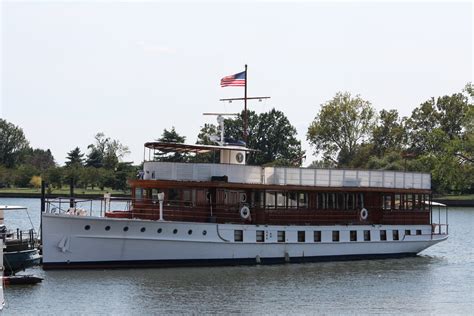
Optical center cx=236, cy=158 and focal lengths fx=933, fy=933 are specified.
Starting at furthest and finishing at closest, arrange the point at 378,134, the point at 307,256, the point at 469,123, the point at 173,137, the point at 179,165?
the point at 378,134 < the point at 173,137 < the point at 469,123 < the point at 307,256 < the point at 179,165

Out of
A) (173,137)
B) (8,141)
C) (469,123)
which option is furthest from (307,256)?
(8,141)

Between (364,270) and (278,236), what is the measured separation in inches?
166

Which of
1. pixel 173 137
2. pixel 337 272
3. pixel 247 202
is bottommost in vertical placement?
pixel 337 272

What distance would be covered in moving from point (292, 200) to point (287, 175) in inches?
61.4

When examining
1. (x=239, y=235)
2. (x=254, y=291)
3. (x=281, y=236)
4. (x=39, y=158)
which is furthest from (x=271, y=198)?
(x=39, y=158)

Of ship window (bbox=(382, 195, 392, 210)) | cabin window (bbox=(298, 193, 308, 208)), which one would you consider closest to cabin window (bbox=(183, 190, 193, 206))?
cabin window (bbox=(298, 193, 308, 208))

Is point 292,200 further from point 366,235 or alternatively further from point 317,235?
point 366,235

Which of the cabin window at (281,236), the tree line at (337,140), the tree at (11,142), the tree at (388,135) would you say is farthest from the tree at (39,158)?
the cabin window at (281,236)

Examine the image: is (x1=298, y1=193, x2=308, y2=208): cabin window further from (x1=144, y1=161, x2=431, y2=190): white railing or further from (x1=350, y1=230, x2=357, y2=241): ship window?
(x1=350, y1=230, x2=357, y2=241): ship window

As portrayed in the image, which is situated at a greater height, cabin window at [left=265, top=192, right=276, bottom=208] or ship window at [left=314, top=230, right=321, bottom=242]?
cabin window at [left=265, top=192, right=276, bottom=208]

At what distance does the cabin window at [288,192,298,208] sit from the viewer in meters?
44.5

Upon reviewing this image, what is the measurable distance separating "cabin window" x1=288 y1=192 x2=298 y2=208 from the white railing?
0.89 m

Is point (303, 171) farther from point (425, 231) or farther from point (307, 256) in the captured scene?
point (425, 231)

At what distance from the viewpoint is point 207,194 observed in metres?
41.8
